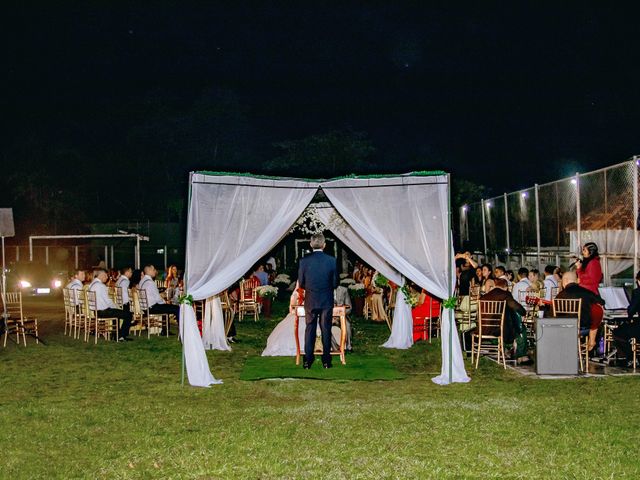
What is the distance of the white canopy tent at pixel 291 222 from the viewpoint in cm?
A: 938

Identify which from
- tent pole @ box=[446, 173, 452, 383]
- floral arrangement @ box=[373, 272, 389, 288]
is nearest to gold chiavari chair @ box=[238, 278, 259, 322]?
floral arrangement @ box=[373, 272, 389, 288]

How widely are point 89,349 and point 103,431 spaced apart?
6.05m

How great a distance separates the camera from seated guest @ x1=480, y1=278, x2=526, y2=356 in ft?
34.2

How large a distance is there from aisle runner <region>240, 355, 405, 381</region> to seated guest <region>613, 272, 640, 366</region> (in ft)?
9.98

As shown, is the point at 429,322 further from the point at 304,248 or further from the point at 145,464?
the point at 304,248

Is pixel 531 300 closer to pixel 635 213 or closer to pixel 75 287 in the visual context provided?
pixel 635 213

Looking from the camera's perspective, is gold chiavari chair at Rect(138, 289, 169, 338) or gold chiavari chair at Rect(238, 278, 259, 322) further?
gold chiavari chair at Rect(238, 278, 259, 322)

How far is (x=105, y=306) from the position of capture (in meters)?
13.5

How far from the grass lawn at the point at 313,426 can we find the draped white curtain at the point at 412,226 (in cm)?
90

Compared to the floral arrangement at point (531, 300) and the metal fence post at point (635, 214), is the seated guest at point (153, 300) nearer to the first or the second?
the floral arrangement at point (531, 300)

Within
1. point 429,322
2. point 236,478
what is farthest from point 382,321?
point 236,478

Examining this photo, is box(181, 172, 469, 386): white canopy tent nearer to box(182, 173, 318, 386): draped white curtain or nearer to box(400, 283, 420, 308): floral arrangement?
box(182, 173, 318, 386): draped white curtain

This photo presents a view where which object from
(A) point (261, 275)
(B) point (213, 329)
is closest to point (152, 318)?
(B) point (213, 329)

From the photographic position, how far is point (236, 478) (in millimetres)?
5512
